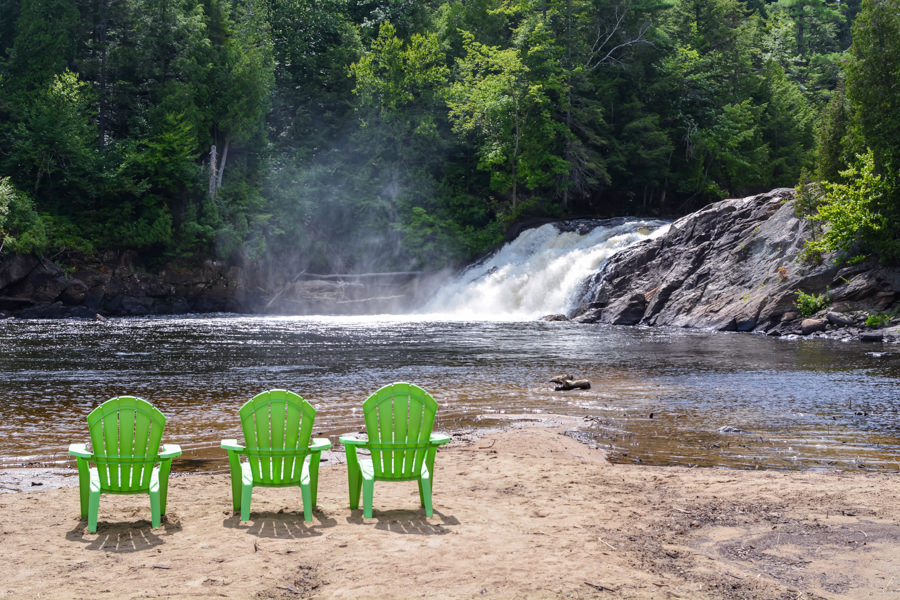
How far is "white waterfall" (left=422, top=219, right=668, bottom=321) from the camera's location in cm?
3133

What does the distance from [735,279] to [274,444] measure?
→ 23.1 meters

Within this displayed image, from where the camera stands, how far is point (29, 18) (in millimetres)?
35375

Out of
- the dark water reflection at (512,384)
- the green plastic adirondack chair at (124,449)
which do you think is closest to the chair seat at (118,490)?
the green plastic adirondack chair at (124,449)

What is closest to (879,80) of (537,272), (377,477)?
(537,272)

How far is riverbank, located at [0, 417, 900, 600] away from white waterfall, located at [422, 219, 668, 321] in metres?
24.0

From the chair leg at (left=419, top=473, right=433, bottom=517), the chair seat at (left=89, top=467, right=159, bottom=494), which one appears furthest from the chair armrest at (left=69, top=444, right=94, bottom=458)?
the chair leg at (left=419, top=473, right=433, bottom=517)

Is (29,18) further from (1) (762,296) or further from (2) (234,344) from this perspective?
(1) (762,296)

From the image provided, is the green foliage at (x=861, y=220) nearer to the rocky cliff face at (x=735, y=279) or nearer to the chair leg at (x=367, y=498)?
the rocky cliff face at (x=735, y=279)

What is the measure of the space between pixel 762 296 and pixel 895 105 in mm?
7456

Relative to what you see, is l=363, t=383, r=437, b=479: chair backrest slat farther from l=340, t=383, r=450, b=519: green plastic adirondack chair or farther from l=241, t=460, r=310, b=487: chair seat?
l=241, t=460, r=310, b=487: chair seat

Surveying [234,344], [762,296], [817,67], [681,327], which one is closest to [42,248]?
[234,344]

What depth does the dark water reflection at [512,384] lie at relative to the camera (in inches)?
346

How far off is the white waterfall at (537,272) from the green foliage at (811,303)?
9.09 meters

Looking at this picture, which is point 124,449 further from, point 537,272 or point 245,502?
point 537,272
